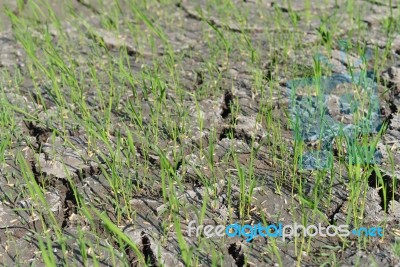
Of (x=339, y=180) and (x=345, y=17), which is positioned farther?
(x=345, y=17)

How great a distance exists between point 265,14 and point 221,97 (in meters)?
0.87

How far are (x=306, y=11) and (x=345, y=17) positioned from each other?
182 millimetres

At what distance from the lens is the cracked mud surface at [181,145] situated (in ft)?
7.46

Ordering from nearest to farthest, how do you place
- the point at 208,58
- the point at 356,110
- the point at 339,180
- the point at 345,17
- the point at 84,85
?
1. the point at 339,180
2. the point at 356,110
3. the point at 84,85
4. the point at 208,58
5. the point at 345,17

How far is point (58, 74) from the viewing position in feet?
10.8

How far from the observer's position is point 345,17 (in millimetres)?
3734

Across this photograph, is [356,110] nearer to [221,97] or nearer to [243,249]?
[221,97]

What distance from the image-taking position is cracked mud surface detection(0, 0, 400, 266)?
227cm

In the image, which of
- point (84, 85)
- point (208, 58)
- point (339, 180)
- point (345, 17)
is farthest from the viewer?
point (345, 17)

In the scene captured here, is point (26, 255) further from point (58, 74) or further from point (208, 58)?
point (208, 58)

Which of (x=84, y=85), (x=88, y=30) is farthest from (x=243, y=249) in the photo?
(x=88, y=30)

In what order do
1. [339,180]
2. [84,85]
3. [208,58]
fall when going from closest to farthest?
[339,180] → [84,85] → [208,58]

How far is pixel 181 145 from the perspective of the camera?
275cm

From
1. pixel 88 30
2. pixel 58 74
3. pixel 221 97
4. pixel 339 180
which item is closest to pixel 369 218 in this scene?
pixel 339 180
